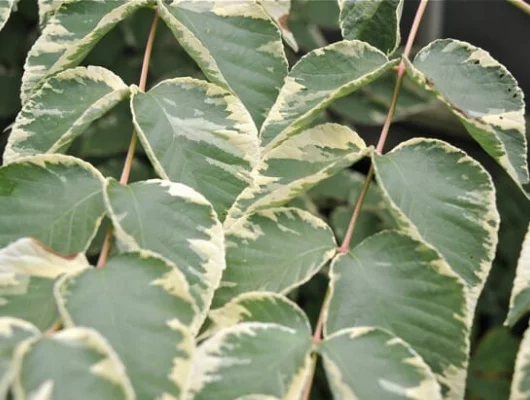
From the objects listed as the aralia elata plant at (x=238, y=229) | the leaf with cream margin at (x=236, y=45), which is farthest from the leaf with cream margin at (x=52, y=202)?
the leaf with cream margin at (x=236, y=45)

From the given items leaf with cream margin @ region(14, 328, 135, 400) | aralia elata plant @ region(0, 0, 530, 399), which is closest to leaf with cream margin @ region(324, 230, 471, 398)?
aralia elata plant @ region(0, 0, 530, 399)

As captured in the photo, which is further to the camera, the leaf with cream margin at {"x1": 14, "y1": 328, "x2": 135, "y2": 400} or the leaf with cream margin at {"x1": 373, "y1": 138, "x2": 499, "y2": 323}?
the leaf with cream margin at {"x1": 373, "y1": 138, "x2": 499, "y2": 323}

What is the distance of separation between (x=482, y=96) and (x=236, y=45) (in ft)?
0.48

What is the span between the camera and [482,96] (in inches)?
15.4

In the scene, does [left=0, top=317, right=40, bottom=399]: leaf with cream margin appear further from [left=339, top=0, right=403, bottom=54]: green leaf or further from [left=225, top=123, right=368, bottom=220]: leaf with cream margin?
[left=339, top=0, right=403, bottom=54]: green leaf

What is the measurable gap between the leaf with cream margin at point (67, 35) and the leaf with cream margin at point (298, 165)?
0.13m

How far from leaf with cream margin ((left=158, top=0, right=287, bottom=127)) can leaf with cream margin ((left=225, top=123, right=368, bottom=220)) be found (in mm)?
37

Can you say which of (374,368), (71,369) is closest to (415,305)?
(374,368)

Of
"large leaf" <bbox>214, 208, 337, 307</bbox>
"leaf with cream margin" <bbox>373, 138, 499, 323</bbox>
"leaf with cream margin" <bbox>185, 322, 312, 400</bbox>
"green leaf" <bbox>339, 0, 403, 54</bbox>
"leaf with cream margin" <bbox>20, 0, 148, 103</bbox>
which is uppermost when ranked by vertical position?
"green leaf" <bbox>339, 0, 403, 54</bbox>

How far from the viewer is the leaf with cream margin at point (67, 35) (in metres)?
0.42

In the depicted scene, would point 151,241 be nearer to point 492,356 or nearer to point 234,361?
point 234,361

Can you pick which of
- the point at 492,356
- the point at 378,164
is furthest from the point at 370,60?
the point at 492,356

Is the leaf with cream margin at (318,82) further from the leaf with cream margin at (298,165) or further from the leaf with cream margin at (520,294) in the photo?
the leaf with cream margin at (520,294)

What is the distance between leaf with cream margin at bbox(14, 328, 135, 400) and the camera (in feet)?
0.82
